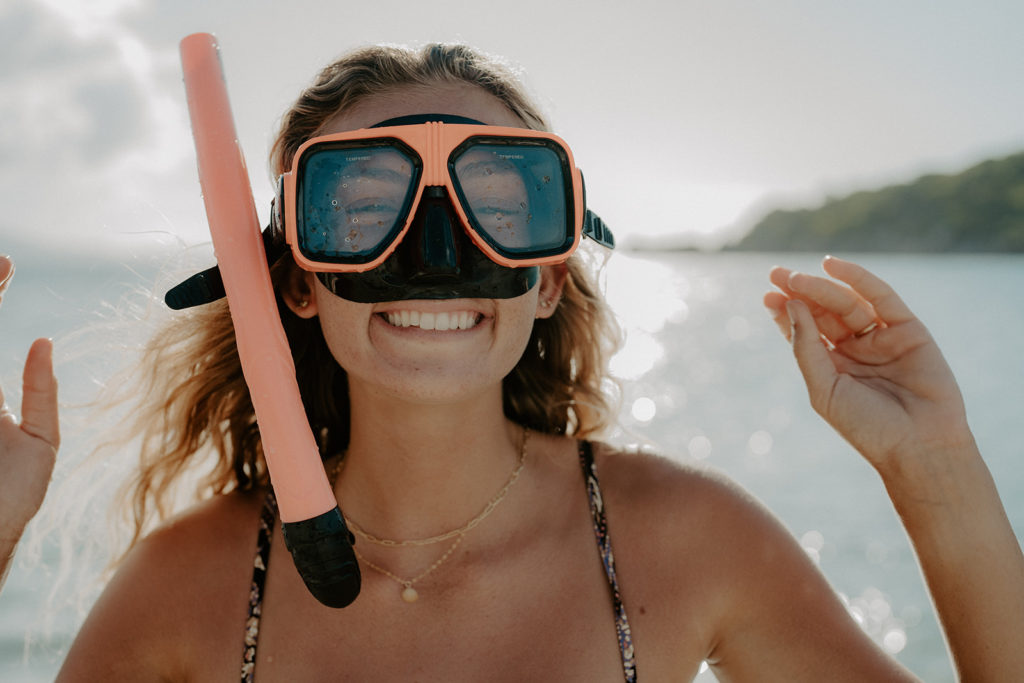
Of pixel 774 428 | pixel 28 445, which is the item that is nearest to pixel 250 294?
pixel 28 445

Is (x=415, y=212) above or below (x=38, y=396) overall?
above

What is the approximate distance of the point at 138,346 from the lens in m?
2.66

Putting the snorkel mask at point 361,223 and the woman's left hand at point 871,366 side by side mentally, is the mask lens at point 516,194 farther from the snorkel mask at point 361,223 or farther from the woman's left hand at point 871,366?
the woman's left hand at point 871,366

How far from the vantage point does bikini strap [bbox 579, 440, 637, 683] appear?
2061 mm

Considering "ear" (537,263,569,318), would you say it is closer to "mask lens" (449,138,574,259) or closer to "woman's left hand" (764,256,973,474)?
"mask lens" (449,138,574,259)

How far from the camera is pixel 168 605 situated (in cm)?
221

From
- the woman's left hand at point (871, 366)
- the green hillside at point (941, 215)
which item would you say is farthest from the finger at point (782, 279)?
the green hillside at point (941, 215)

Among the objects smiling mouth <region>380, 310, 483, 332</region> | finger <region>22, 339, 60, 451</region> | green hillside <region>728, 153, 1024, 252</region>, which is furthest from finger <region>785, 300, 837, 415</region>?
green hillside <region>728, 153, 1024, 252</region>

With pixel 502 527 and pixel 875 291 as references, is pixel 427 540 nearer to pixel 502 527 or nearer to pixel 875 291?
pixel 502 527

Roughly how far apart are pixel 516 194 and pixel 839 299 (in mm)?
916

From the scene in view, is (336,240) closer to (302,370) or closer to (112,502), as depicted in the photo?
(302,370)

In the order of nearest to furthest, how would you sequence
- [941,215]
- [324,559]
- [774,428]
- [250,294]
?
[324,559]
[250,294]
[774,428]
[941,215]

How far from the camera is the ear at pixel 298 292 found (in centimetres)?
231

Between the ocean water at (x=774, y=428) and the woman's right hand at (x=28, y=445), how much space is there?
1.47 ft
